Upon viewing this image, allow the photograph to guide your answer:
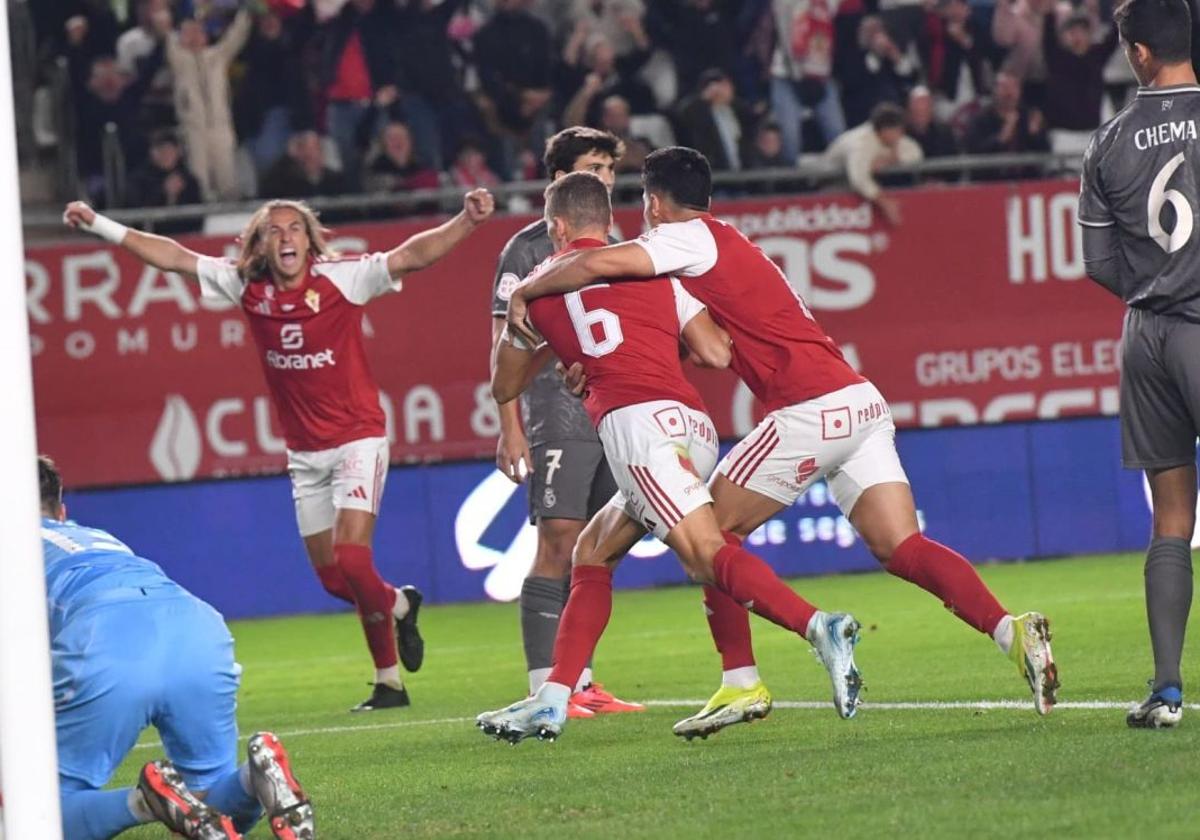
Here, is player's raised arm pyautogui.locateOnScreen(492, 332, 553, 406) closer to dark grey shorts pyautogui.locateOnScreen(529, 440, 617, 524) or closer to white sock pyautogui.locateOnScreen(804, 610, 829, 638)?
dark grey shorts pyautogui.locateOnScreen(529, 440, 617, 524)

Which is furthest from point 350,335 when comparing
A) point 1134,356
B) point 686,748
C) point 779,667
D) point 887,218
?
point 887,218

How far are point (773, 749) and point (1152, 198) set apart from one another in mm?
2169

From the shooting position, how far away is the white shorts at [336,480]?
1017 centimetres

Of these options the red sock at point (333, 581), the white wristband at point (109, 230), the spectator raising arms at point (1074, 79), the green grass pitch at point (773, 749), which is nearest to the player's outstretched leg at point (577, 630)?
the green grass pitch at point (773, 749)

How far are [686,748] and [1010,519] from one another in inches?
344

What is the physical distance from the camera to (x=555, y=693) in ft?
24.5

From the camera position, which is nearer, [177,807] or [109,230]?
[177,807]

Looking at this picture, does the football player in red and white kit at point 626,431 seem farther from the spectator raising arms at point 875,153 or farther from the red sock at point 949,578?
the spectator raising arms at point 875,153

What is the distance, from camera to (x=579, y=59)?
60.7ft

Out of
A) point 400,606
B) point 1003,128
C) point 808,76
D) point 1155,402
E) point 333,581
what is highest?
point 808,76

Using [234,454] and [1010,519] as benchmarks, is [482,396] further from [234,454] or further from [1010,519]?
[1010,519]

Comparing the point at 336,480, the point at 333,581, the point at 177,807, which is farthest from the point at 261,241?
the point at 177,807

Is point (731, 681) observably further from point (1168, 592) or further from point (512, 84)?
point (512, 84)

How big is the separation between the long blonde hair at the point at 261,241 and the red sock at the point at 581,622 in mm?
2984
